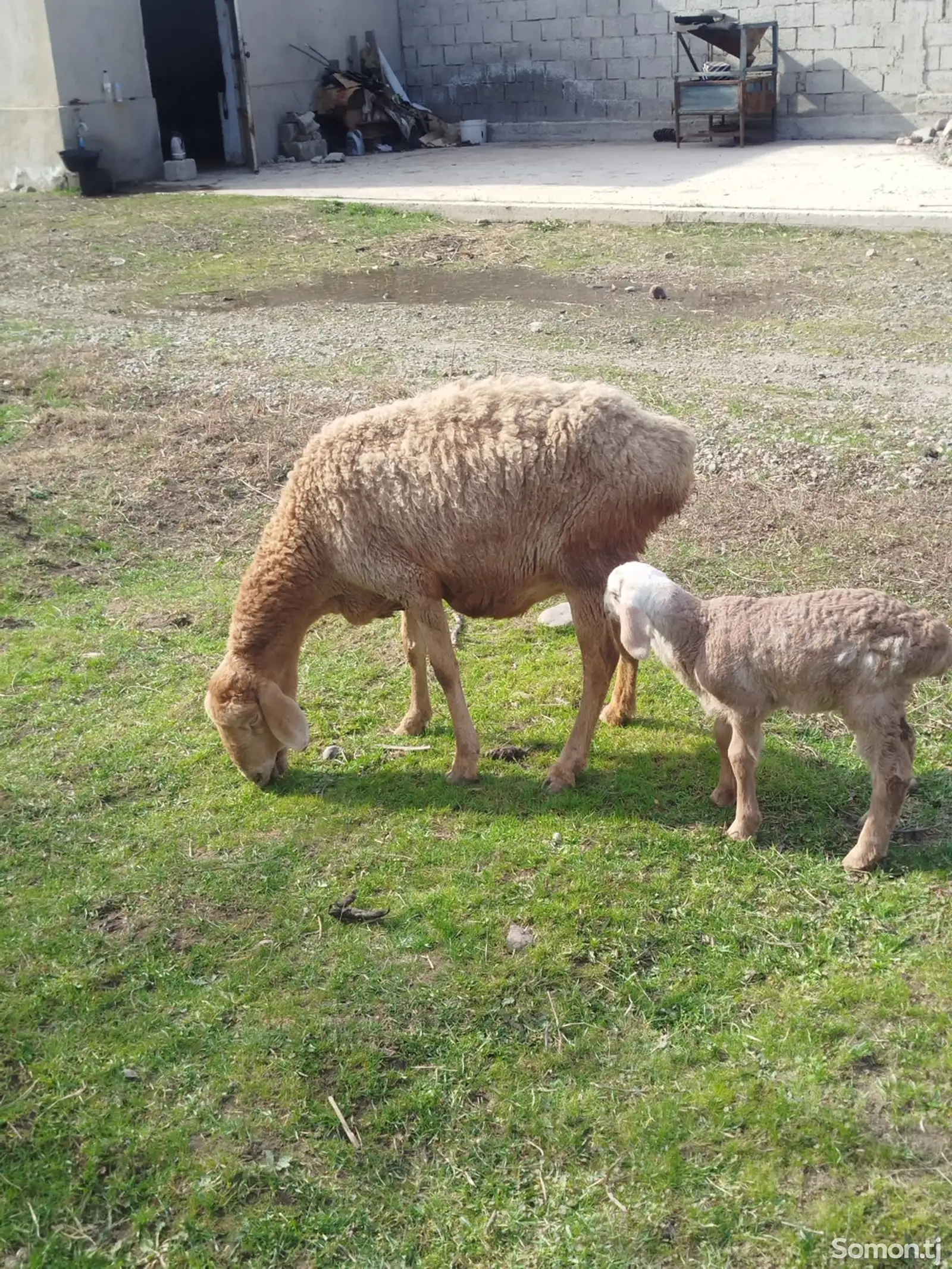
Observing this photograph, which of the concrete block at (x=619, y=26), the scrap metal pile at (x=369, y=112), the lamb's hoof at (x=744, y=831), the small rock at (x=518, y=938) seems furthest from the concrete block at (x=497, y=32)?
the small rock at (x=518, y=938)

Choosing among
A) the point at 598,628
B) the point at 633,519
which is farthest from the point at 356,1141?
the point at 633,519

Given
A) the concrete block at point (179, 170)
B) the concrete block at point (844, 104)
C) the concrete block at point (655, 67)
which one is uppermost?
the concrete block at point (655, 67)

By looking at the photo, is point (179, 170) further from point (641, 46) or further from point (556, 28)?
point (641, 46)

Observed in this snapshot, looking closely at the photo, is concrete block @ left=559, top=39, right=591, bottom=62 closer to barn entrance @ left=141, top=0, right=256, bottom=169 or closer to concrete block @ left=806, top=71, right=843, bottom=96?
concrete block @ left=806, top=71, right=843, bottom=96

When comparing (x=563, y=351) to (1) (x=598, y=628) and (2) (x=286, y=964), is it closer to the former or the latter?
(1) (x=598, y=628)

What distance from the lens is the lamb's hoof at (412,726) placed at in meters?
6.07

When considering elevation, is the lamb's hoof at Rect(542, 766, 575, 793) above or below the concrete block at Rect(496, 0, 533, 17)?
below

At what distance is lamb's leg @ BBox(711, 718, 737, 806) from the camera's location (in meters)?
4.95

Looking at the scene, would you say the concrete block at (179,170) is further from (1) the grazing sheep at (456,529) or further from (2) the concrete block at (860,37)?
(1) the grazing sheep at (456,529)

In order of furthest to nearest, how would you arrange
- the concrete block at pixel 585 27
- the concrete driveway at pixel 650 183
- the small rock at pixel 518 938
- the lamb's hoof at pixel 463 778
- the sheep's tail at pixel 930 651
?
1. the concrete block at pixel 585 27
2. the concrete driveway at pixel 650 183
3. the lamb's hoof at pixel 463 778
4. the small rock at pixel 518 938
5. the sheep's tail at pixel 930 651

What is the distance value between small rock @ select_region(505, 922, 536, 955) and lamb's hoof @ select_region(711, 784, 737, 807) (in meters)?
1.13

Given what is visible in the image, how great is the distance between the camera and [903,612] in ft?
14.2

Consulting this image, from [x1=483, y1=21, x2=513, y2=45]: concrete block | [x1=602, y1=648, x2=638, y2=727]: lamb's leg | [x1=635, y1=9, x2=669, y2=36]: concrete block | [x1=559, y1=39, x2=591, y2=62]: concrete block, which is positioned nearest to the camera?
[x1=602, y1=648, x2=638, y2=727]: lamb's leg

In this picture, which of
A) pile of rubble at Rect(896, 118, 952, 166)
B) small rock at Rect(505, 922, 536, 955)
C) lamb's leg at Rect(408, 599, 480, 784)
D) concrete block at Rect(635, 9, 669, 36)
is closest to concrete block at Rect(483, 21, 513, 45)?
concrete block at Rect(635, 9, 669, 36)
